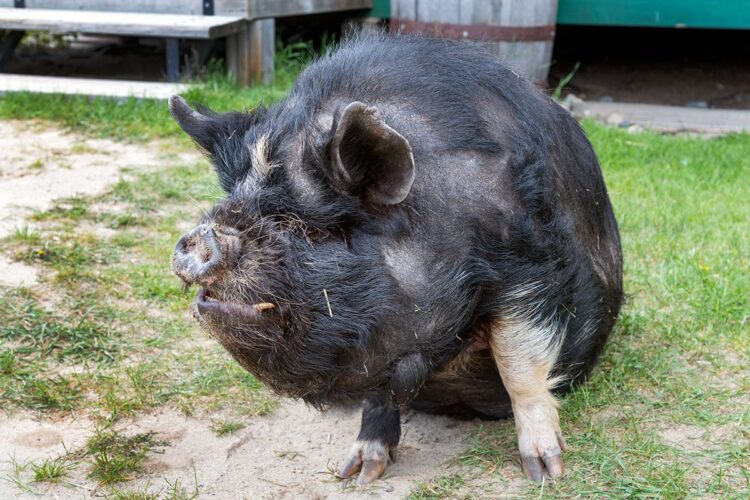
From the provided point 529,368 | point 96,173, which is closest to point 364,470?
point 529,368

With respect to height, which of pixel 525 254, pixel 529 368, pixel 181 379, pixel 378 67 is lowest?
pixel 181 379

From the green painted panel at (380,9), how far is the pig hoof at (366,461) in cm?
766

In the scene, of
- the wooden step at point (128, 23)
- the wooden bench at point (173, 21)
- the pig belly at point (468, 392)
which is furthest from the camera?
the wooden bench at point (173, 21)

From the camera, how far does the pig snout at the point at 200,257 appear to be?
2.67 meters

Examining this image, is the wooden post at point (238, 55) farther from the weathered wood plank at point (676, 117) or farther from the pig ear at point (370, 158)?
the pig ear at point (370, 158)

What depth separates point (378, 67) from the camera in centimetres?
323

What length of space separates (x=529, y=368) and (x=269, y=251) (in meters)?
1.03

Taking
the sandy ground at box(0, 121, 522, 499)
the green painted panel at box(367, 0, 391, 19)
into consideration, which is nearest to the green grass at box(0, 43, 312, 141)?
the green painted panel at box(367, 0, 391, 19)

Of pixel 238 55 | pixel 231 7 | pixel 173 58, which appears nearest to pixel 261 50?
pixel 238 55

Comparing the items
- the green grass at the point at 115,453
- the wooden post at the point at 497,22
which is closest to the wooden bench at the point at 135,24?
the wooden post at the point at 497,22

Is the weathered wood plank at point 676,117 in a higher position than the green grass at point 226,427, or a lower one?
lower

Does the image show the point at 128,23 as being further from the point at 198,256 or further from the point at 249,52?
the point at 198,256

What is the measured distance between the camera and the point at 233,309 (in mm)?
2766

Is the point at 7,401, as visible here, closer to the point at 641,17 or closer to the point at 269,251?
the point at 269,251
